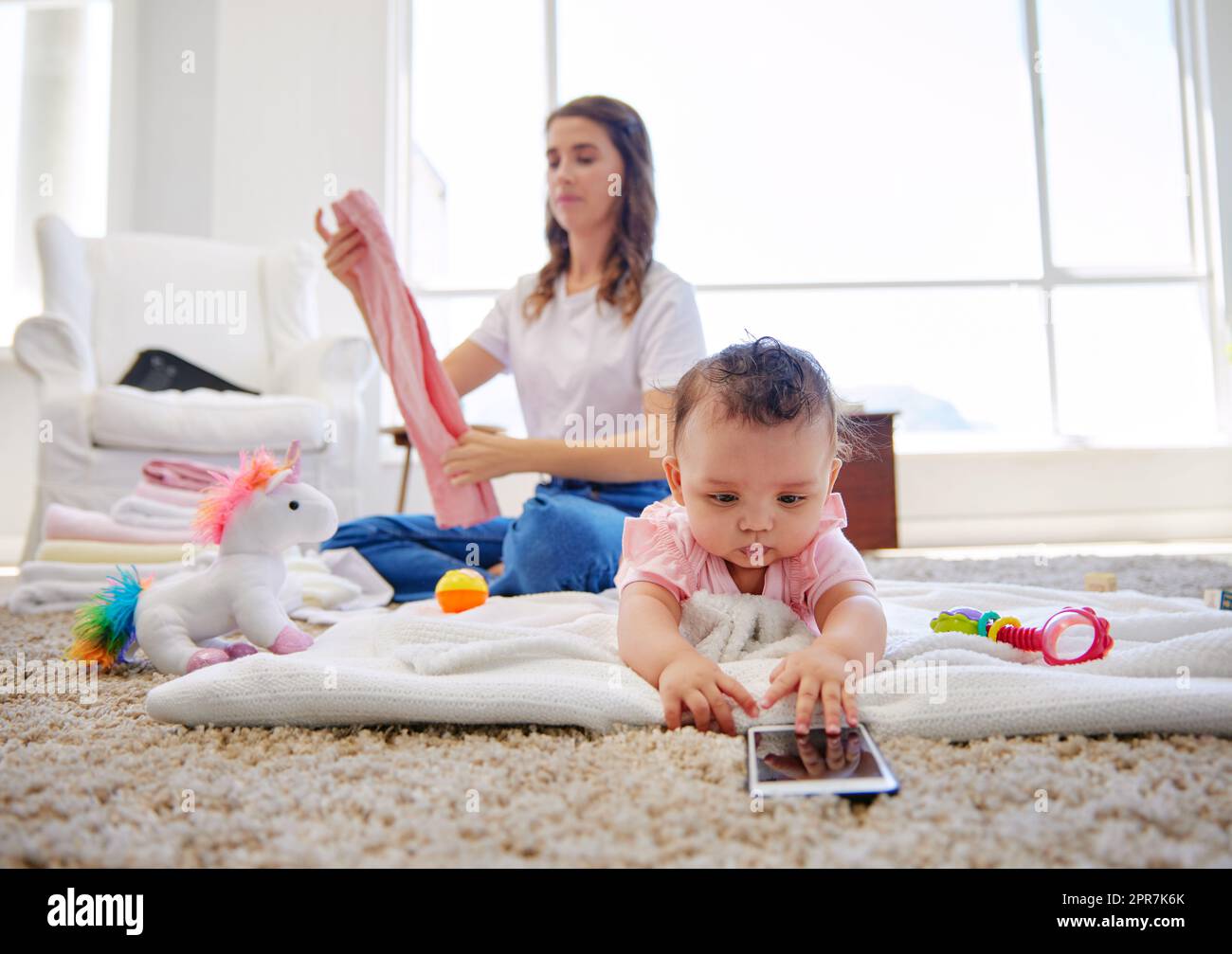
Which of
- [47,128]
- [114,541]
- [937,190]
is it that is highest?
[47,128]

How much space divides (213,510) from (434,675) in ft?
1.19

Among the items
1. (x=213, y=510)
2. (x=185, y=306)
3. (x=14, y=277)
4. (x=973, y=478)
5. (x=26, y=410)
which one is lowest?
(x=213, y=510)

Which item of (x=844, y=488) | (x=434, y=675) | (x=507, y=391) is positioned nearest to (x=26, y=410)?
(x=507, y=391)

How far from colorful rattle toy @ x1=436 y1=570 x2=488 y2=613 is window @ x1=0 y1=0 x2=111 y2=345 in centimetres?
300

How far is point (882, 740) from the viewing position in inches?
26.0

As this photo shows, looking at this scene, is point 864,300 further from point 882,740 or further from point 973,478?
point 882,740

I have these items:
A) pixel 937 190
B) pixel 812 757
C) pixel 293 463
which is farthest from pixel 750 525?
pixel 937 190

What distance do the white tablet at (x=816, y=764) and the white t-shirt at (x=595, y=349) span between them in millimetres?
861

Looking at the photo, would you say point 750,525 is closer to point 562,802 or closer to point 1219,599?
point 562,802

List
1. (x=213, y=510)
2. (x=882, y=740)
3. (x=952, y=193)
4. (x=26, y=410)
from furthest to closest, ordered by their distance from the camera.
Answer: (x=952, y=193) → (x=26, y=410) → (x=213, y=510) → (x=882, y=740)

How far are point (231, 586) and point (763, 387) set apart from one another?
63 centimetres

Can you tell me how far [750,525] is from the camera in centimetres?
82

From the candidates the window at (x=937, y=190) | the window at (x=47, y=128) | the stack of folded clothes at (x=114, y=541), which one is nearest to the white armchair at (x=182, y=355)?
the stack of folded clothes at (x=114, y=541)
